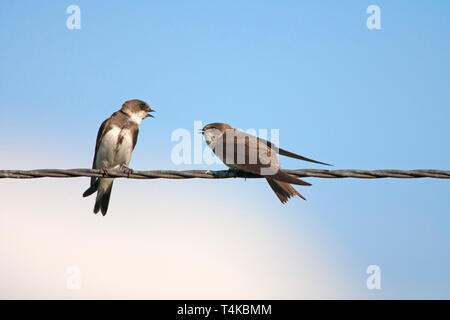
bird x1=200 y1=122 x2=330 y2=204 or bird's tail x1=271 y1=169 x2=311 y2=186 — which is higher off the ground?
bird x1=200 y1=122 x2=330 y2=204

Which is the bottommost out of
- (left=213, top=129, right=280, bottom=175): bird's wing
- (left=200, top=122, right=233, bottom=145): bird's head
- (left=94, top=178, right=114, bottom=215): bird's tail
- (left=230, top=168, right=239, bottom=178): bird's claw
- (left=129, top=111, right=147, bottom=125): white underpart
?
(left=94, top=178, right=114, bottom=215): bird's tail

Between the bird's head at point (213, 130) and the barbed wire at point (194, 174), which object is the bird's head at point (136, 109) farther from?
the barbed wire at point (194, 174)

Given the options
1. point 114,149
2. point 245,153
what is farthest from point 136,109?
point 245,153

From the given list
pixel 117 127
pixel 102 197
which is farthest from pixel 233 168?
pixel 102 197

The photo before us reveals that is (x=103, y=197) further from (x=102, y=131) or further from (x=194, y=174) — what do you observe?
(x=194, y=174)

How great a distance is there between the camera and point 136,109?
8.29 metres

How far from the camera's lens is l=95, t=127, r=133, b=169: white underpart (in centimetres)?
778

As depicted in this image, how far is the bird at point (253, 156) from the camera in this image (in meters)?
5.99

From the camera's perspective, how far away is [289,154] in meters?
6.00

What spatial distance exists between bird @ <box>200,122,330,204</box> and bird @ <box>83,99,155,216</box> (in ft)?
4.07

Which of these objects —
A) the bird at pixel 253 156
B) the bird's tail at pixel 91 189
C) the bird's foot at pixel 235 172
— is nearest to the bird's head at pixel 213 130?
the bird at pixel 253 156

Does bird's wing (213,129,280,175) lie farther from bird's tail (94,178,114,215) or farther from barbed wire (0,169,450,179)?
bird's tail (94,178,114,215)

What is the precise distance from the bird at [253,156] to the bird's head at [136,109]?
55.4 inches

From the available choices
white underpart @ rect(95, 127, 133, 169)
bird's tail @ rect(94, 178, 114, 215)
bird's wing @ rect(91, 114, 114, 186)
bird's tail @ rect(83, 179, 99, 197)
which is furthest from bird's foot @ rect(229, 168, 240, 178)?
bird's tail @ rect(94, 178, 114, 215)
